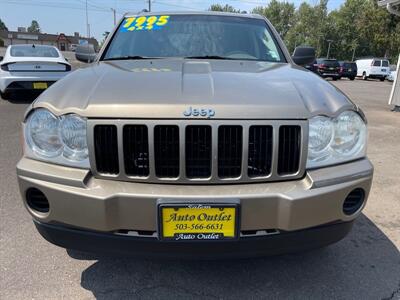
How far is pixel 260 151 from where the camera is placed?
220 cm

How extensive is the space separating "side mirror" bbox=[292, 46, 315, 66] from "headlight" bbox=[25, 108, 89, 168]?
8.41ft

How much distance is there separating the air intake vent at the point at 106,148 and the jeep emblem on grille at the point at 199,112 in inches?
14.9

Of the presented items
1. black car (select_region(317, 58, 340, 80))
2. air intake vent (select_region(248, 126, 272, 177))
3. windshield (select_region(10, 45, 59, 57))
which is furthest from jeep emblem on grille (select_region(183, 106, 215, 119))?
black car (select_region(317, 58, 340, 80))

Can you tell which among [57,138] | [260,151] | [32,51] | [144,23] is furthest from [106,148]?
[32,51]

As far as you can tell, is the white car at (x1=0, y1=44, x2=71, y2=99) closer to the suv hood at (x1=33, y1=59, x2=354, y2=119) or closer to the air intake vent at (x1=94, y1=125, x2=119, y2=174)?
the suv hood at (x1=33, y1=59, x2=354, y2=119)

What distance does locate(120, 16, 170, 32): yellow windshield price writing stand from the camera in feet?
12.5

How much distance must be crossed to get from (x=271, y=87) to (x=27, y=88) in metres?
8.63

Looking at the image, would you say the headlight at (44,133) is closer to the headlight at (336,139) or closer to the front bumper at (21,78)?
the headlight at (336,139)

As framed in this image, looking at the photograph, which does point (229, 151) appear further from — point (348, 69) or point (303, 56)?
point (348, 69)

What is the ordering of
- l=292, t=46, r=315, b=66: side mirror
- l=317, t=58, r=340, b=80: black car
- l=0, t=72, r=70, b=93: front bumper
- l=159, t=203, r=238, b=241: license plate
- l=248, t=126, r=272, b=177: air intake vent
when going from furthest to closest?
l=317, t=58, r=340, b=80: black car, l=0, t=72, r=70, b=93: front bumper, l=292, t=46, r=315, b=66: side mirror, l=248, t=126, r=272, b=177: air intake vent, l=159, t=203, r=238, b=241: license plate

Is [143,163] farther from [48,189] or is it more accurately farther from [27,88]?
[27,88]

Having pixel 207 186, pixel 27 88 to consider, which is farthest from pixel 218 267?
pixel 27 88

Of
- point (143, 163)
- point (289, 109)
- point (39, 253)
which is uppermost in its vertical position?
point (289, 109)

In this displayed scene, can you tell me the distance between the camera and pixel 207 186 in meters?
2.16
